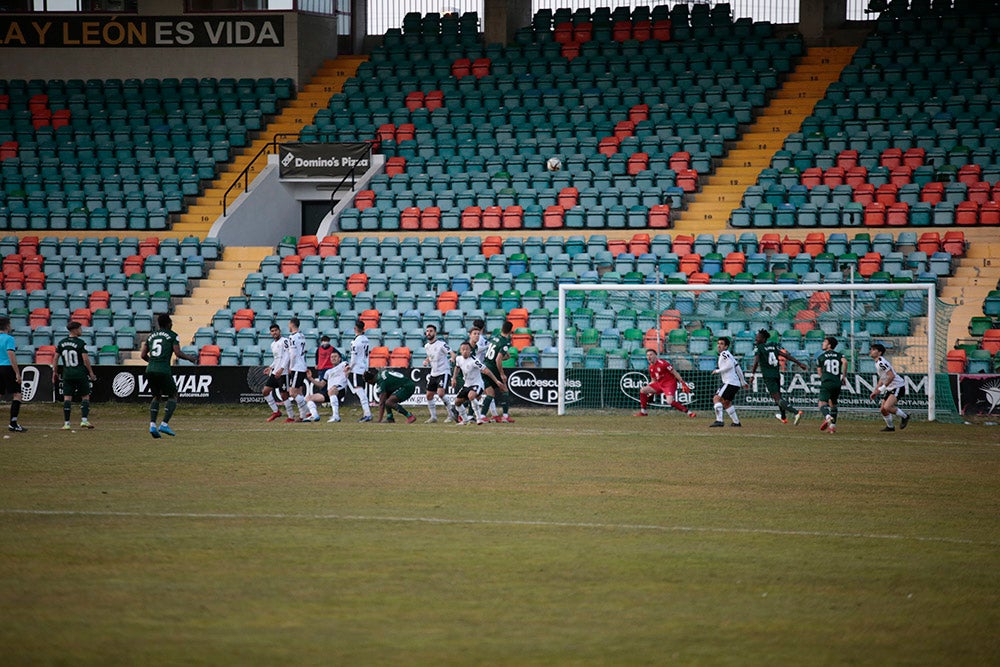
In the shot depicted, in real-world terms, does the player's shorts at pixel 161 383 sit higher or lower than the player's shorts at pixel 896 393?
higher

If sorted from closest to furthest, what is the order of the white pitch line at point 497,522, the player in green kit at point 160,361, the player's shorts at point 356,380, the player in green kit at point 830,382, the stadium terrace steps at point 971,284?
the white pitch line at point 497,522, the player in green kit at point 160,361, the player in green kit at point 830,382, the player's shorts at point 356,380, the stadium terrace steps at point 971,284

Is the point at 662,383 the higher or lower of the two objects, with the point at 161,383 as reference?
lower

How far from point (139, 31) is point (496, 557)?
115 feet

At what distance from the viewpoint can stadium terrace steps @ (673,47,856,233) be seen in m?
32.5

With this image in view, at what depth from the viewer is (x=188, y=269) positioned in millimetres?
32844

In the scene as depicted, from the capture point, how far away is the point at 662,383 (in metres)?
25.3

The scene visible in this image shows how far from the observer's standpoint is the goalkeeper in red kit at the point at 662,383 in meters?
25.1

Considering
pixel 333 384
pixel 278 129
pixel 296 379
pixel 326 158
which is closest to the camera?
pixel 333 384

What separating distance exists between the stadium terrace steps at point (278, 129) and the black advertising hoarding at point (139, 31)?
1965 millimetres

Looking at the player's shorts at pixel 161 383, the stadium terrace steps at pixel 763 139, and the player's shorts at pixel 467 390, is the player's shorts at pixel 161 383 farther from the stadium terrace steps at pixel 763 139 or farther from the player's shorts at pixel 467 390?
the stadium terrace steps at pixel 763 139

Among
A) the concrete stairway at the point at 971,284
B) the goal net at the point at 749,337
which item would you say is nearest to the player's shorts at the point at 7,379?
the goal net at the point at 749,337

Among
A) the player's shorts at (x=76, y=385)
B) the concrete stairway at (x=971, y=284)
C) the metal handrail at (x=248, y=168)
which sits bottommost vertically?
the player's shorts at (x=76, y=385)

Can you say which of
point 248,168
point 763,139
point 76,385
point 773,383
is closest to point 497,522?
point 76,385

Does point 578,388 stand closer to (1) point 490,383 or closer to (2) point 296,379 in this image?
(1) point 490,383
